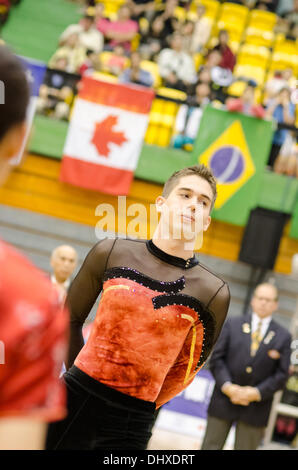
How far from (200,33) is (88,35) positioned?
2.25 m

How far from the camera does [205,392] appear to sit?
26.8ft

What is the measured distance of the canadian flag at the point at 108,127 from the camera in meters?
9.34

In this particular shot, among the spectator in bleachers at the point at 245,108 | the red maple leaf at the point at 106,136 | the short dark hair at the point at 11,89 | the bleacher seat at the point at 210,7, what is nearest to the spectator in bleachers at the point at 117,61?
the red maple leaf at the point at 106,136

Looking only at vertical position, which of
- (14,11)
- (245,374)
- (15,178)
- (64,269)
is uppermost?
(14,11)

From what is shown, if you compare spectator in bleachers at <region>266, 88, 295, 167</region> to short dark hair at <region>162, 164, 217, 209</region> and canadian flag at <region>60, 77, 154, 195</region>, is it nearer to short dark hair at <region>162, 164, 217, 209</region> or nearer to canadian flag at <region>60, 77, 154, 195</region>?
canadian flag at <region>60, 77, 154, 195</region>

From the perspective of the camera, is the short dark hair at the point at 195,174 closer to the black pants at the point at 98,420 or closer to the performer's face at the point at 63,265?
the black pants at the point at 98,420

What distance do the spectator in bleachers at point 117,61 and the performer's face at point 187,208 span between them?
7896mm

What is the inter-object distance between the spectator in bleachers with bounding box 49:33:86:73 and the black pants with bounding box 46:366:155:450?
873cm

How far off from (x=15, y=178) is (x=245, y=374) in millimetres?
5602

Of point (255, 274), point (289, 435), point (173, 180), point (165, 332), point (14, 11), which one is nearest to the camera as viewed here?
point (165, 332)

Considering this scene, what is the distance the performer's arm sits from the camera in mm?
2854

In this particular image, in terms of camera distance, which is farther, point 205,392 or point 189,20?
point 189,20

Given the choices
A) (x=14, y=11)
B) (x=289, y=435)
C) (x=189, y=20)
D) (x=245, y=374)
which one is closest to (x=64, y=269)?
(x=245, y=374)

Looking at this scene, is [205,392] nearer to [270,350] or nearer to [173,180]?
[270,350]
